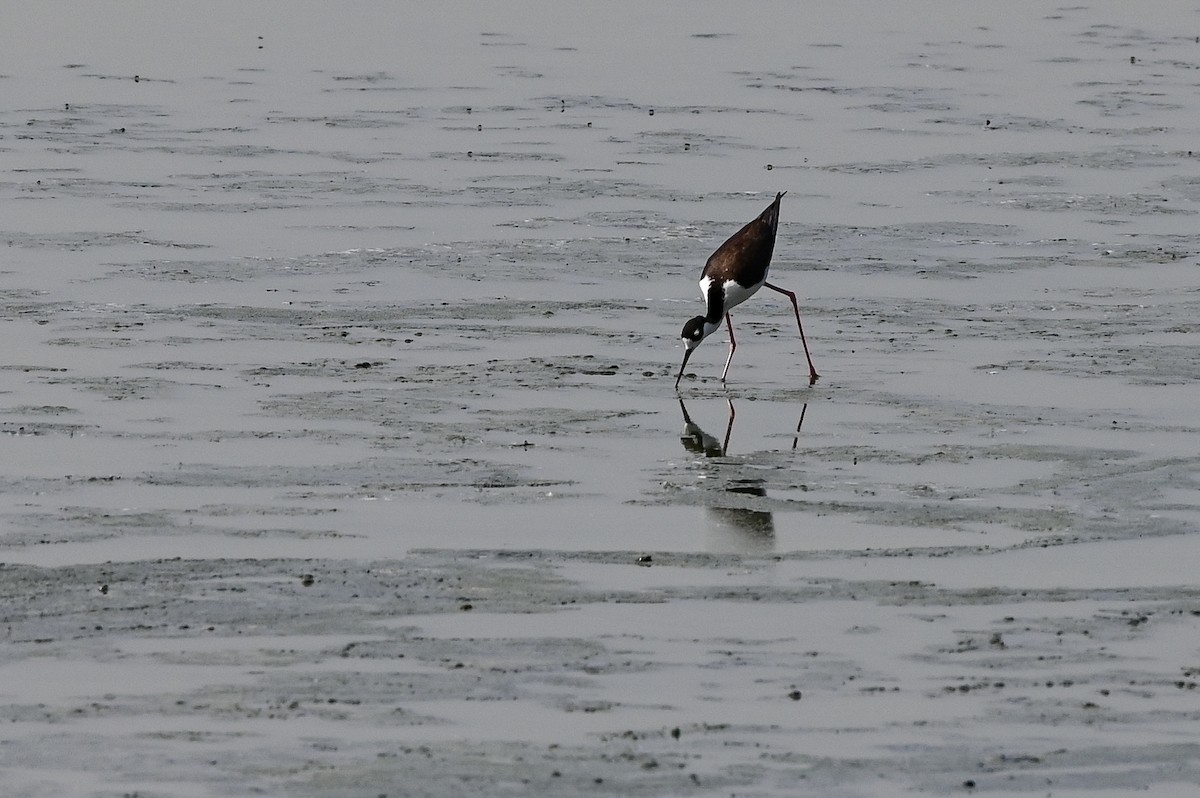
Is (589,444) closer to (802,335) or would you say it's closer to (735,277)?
(802,335)

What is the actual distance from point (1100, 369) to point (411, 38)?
18512 mm

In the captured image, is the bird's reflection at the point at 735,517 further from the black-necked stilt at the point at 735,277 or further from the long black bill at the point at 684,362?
the black-necked stilt at the point at 735,277

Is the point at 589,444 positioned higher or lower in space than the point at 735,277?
lower

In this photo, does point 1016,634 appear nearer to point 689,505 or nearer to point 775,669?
point 775,669

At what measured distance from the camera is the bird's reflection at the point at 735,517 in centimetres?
1123

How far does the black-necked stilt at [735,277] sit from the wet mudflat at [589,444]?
13.8 inches

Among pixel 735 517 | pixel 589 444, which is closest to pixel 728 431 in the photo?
pixel 589 444

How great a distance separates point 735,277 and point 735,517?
454cm

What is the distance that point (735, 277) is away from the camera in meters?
16.1

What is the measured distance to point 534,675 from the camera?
30.1 ft

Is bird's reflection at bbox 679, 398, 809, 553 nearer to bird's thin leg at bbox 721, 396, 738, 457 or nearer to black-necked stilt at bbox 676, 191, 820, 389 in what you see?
bird's thin leg at bbox 721, 396, 738, 457

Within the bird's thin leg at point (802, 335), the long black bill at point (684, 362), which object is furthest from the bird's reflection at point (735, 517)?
the bird's thin leg at point (802, 335)

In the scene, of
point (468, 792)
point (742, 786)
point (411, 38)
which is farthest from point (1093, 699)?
point (411, 38)

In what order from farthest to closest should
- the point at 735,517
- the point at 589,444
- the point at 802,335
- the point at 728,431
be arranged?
the point at 802,335
the point at 728,431
the point at 589,444
the point at 735,517
